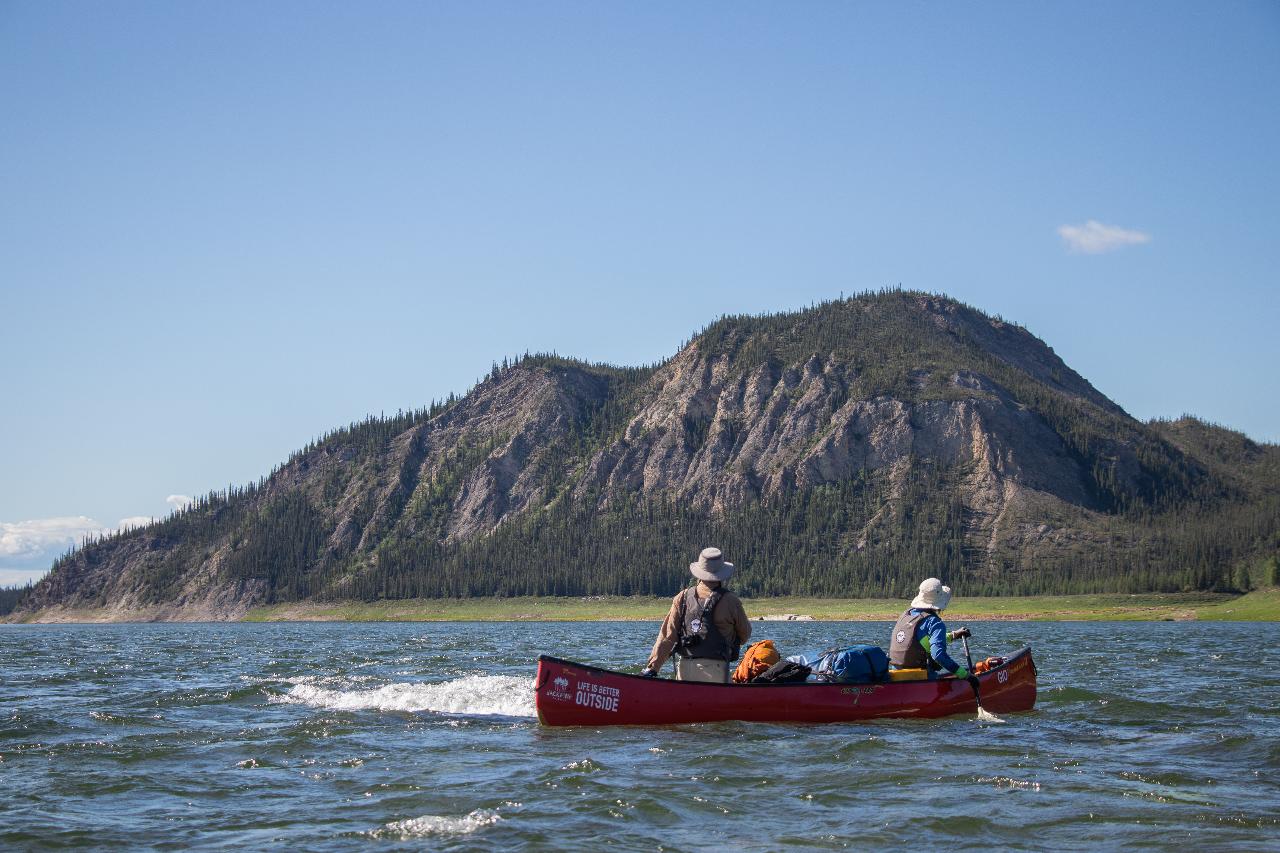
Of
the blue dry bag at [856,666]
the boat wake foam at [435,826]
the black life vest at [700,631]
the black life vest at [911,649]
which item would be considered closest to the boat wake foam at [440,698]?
the black life vest at [700,631]

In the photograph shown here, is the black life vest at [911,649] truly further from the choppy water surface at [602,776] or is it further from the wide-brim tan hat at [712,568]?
the wide-brim tan hat at [712,568]

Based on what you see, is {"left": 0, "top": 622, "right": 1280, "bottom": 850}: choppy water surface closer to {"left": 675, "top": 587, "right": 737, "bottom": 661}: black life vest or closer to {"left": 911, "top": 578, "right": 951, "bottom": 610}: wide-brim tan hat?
{"left": 675, "top": 587, "right": 737, "bottom": 661}: black life vest

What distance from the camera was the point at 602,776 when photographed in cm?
1950

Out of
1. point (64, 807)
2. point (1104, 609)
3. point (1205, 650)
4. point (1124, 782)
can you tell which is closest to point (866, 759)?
point (1124, 782)

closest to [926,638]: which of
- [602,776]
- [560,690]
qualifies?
[560,690]

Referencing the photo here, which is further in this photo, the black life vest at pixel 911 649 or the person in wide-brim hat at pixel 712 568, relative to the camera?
the black life vest at pixel 911 649

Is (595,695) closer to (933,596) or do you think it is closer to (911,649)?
(911,649)

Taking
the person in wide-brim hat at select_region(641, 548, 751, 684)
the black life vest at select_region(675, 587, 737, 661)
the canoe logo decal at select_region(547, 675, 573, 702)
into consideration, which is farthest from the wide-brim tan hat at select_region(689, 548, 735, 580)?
the canoe logo decal at select_region(547, 675, 573, 702)

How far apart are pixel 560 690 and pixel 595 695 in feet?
2.43

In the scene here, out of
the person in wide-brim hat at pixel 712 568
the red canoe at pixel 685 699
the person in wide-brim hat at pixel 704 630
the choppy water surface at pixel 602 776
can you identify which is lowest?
the choppy water surface at pixel 602 776

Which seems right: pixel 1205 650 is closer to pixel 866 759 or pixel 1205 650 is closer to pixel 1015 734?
pixel 1015 734

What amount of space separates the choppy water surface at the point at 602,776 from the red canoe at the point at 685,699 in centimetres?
41

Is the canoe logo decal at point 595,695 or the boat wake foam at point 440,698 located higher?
the canoe logo decal at point 595,695

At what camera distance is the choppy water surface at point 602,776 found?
1555 cm
